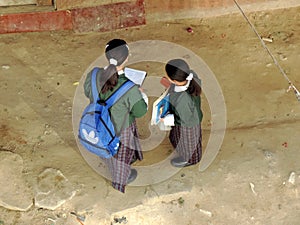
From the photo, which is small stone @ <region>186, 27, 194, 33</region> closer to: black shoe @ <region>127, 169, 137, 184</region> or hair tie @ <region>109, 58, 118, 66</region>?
black shoe @ <region>127, 169, 137, 184</region>

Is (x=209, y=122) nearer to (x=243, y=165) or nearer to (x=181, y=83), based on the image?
(x=243, y=165)

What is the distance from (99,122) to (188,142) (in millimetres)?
1036

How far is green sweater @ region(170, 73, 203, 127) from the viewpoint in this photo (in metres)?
5.50

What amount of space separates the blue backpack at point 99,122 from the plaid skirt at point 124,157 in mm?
222

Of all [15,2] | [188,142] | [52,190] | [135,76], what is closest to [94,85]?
[135,76]

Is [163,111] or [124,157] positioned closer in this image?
[163,111]

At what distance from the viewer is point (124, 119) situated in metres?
5.64

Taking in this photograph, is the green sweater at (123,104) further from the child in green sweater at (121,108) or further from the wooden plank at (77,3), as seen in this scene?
the wooden plank at (77,3)

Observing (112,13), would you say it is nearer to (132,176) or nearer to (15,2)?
(15,2)

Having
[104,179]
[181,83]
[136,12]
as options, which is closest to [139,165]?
[104,179]

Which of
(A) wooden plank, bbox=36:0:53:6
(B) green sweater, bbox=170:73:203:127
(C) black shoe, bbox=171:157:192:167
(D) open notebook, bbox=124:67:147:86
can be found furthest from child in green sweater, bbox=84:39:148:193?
(A) wooden plank, bbox=36:0:53:6

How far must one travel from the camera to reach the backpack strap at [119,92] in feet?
17.6

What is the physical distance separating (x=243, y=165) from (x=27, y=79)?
101 inches

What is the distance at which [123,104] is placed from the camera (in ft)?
17.9
